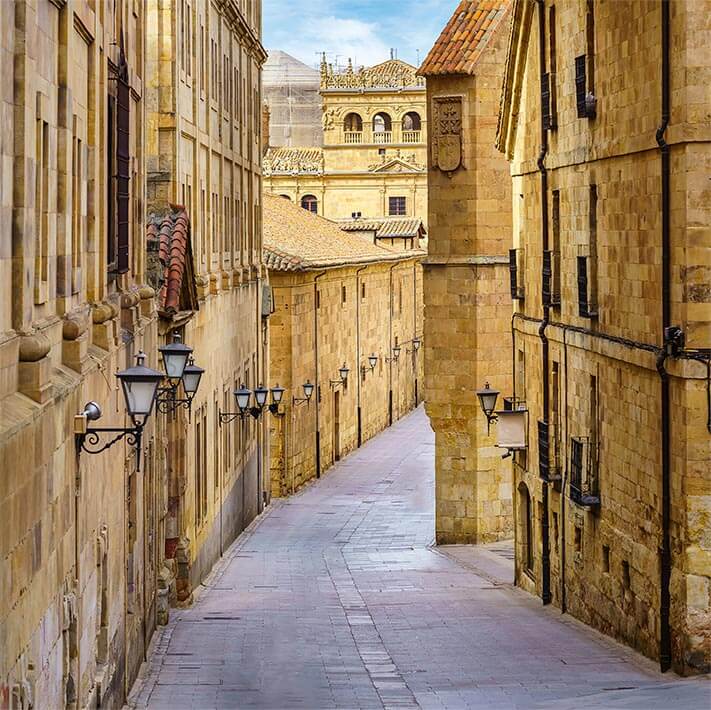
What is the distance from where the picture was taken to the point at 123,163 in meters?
17.8

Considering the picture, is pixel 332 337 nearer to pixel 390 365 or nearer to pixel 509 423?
pixel 390 365

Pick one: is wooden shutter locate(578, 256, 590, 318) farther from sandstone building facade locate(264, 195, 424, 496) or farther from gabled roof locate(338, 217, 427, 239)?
gabled roof locate(338, 217, 427, 239)

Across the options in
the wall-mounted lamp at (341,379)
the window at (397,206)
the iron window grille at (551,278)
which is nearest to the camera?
the iron window grille at (551,278)

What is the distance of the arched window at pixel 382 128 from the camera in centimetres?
9350

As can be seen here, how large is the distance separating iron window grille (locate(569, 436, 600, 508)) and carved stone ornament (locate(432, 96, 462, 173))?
1155 cm

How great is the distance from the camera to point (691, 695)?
16.0 metres

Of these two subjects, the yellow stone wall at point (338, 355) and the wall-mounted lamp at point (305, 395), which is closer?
the wall-mounted lamp at point (305, 395)

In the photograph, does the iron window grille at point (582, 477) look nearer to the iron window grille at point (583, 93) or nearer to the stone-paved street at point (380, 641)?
the stone-paved street at point (380, 641)

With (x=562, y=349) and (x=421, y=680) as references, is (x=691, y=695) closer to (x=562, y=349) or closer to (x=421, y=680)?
(x=421, y=680)

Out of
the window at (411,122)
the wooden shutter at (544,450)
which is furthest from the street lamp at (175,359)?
the window at (411,122)

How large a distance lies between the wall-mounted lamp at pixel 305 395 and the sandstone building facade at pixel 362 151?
45.9m

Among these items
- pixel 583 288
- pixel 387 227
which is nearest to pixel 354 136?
pixel 387 227

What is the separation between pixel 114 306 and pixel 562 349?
1003 centimetres

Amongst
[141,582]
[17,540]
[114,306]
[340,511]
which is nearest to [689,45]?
[114,306]
